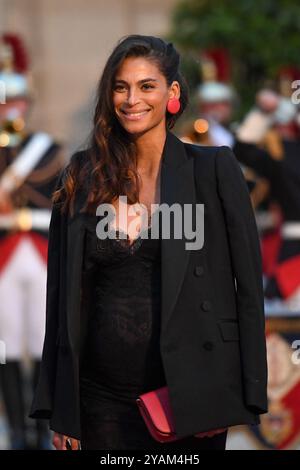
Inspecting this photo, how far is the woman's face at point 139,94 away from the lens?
405 centimetres

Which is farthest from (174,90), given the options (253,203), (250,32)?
(250,32)

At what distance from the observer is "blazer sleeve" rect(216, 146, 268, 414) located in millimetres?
3951

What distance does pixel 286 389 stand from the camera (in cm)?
694

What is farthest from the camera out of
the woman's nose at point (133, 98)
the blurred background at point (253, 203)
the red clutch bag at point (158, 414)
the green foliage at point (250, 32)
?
the green foliage at point (250, 32)

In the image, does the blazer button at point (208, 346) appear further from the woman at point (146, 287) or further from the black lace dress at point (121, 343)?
the black lace dress at point (121, 343)

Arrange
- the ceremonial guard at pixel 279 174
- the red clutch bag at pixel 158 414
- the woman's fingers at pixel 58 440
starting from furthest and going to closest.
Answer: the ceremonial guard at pixel 279 174 < the woman's fingers at pixel 58 440 < the red clutch bag at pixel 158 414

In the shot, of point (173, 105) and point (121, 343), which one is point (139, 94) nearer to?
point (173, 105)

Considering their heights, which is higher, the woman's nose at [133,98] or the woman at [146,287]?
the woman's nose at [133,98]

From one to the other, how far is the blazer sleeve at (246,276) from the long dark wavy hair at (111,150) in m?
0.27

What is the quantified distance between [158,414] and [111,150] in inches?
30.9

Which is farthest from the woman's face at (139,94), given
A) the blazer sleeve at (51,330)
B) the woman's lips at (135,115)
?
the blazer sleeve at (51,330)

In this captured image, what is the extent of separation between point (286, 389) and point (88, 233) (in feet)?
10.1

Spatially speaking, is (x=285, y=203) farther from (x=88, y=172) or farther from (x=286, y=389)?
(x=88, y=172)
